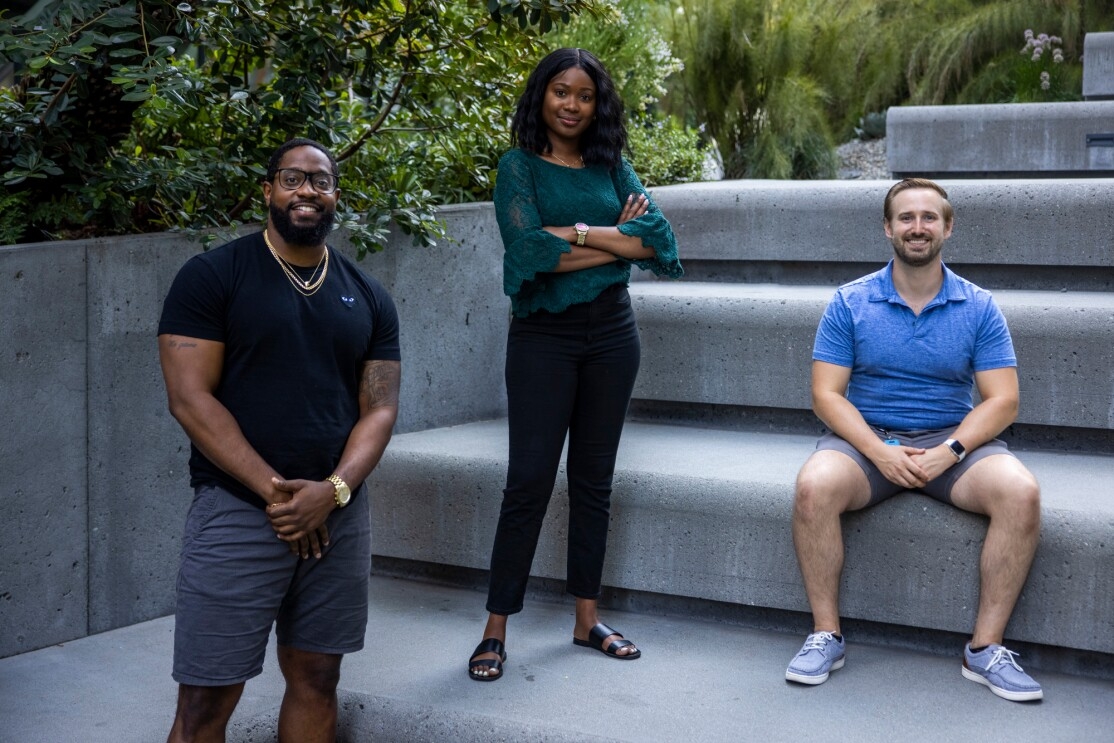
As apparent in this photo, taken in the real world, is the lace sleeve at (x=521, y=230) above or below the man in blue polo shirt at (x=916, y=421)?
above

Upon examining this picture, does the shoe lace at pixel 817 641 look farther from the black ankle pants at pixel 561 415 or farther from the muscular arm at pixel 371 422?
the muscular arm at pixel 371 422

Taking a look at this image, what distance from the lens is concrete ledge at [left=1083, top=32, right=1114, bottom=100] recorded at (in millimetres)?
6590

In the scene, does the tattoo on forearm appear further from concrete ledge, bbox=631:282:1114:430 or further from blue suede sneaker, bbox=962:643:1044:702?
concrete ledge, bbox=631:282:1114:430

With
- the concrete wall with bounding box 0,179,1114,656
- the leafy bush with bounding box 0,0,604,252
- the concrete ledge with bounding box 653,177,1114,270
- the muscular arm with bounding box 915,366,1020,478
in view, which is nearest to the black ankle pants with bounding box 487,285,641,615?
the muscular arm with bounding box 915,366,1020,478

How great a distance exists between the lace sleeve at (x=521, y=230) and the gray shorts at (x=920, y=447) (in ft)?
3.43

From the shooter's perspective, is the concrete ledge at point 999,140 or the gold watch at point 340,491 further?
the concrete ledge at point 999,140

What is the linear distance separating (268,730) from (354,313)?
124cm

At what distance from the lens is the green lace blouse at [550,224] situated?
3348 millimetres

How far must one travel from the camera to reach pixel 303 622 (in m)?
2.83

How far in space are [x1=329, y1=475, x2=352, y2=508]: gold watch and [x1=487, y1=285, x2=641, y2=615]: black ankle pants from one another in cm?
74

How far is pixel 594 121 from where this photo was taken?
137 inches

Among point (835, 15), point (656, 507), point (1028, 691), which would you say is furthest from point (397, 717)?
point (835, 15)

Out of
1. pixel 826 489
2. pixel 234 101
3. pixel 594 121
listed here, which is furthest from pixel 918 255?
pixel 234 101

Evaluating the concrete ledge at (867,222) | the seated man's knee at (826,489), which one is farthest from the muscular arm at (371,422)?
the concrete ledge at (867,222)
